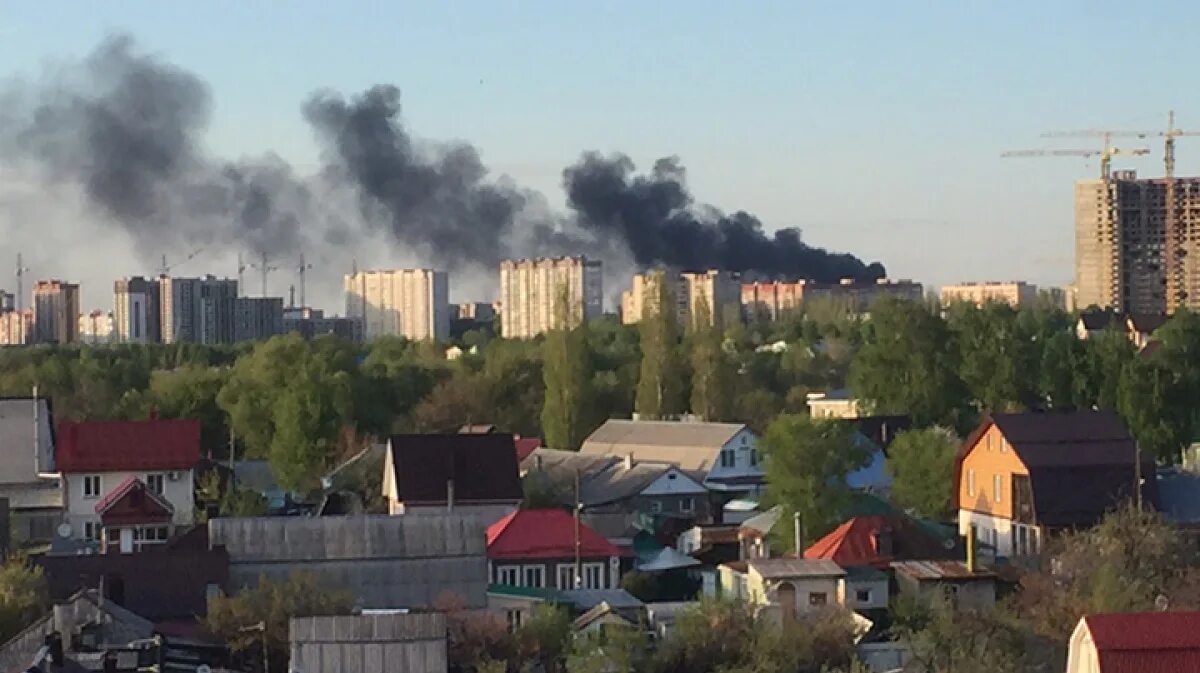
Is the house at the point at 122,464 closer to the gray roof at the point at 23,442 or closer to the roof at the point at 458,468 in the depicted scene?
the gray roof at the point at 23,442

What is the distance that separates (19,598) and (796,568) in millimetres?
6366

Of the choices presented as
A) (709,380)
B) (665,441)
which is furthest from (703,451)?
(709,380)

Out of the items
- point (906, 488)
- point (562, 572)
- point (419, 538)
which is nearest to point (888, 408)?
point (906, 488)

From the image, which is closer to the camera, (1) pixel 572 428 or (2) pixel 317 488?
(2) pixel 317 488

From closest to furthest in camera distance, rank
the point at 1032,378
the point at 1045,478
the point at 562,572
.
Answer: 1. the point at 562,572
2. the point at 1045,478
3. the point at 1032,378

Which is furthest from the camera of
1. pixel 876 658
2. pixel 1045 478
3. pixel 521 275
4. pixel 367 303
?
pixel 367 303

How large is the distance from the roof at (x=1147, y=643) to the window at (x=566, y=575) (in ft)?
25.8

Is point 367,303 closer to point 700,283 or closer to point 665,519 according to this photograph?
point 700,283

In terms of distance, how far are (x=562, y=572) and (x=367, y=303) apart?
62.9m

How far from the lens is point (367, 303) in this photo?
8194 centimetres

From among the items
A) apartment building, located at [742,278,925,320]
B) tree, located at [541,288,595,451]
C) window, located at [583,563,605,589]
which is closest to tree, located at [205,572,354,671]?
window, located at [583,563,605,589]

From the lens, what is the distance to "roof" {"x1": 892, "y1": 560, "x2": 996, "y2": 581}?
1761cm

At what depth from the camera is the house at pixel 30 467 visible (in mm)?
23719

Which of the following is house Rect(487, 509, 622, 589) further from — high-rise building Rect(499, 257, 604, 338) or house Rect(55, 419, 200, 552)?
high-rise building Rect(499, 257, 604, 338)
